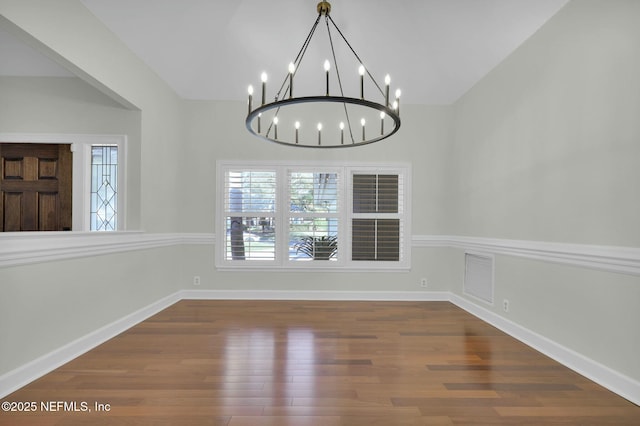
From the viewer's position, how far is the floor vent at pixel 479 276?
349cm

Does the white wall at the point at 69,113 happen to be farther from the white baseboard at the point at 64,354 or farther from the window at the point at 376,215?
the window at the point at 376,215

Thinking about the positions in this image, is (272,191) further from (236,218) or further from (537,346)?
(537,346)

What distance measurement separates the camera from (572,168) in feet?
7.93

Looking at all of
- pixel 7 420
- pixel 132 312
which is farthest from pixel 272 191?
pixel 7 420

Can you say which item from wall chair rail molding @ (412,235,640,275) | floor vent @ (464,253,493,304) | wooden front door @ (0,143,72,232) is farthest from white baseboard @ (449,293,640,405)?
wooden front door @ (0,143,72,232)

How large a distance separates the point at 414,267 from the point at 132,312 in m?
3.47

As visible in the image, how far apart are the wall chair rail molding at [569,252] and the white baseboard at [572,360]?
671 millimetres

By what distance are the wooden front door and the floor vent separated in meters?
4.66

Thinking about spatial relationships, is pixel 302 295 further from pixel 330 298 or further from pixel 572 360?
pixel 572 360

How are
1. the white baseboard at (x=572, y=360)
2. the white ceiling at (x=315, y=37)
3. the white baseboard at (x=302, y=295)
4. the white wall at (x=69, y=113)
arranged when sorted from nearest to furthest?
1. the white baseboard at (x=572, y=360)
2. the white ceiling at (x=315, y=37)
3. the white wall at (x=69, y=113)
4. the white baseboard at (x=302, y=295)

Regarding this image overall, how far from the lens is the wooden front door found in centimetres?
340

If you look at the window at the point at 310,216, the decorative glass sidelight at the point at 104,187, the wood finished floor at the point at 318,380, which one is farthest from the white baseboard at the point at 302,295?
the decorative glass sidelight at the point at 104,187

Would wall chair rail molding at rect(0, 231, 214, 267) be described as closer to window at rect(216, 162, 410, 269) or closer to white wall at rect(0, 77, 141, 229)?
white wall at rect(0, 77, 141, 229)

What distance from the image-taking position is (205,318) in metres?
3.43
